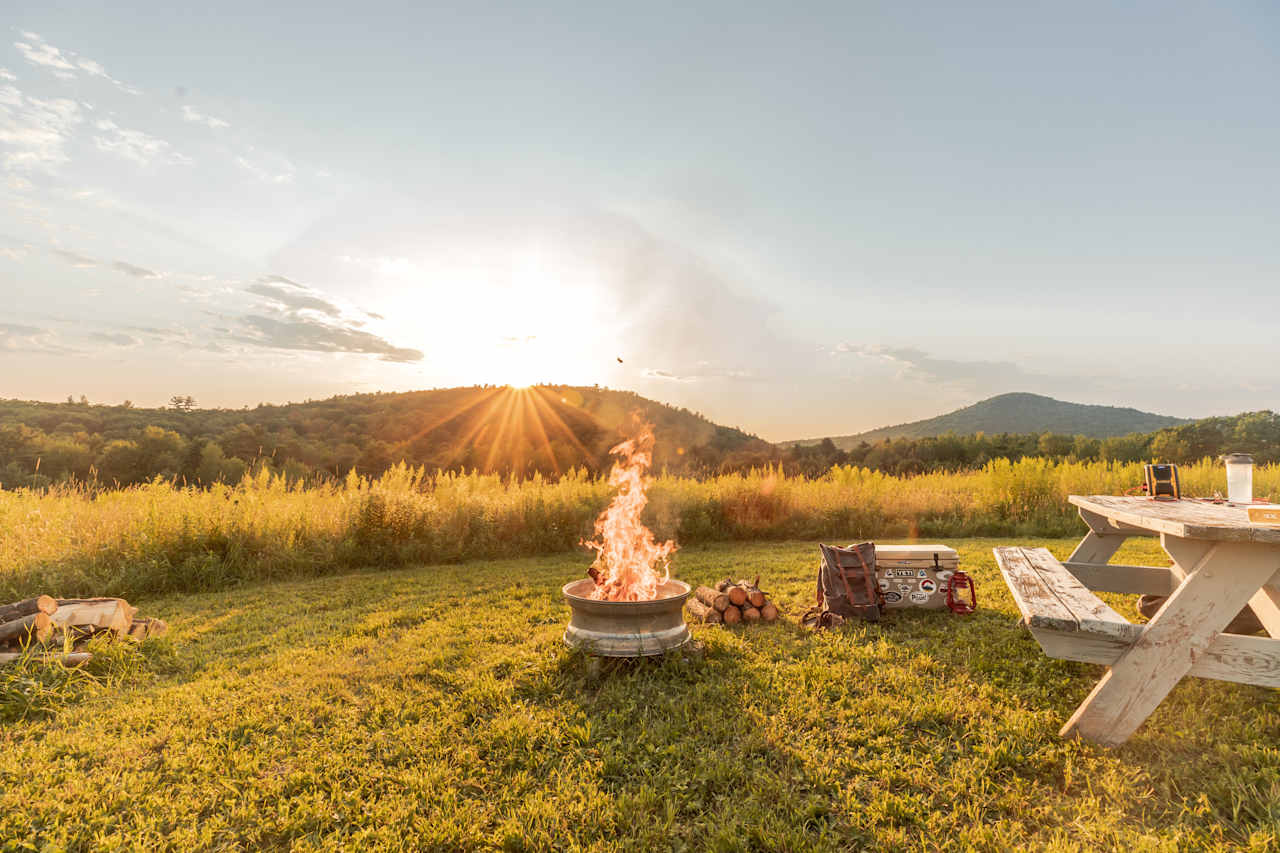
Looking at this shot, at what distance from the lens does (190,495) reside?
30.9 feet

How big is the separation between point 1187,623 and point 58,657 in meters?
7.44

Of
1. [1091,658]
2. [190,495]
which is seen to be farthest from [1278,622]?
[190,495]

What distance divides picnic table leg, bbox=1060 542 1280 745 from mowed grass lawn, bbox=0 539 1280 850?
1.23ft

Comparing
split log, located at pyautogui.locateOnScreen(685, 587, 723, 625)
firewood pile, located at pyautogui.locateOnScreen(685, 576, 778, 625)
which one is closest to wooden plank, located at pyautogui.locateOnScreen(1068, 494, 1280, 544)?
firewood pile, located at pyautogui.locateOnScreen(685, 576, 778, 625)

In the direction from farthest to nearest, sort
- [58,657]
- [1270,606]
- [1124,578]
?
[1124,578] < [58,657] < [1270,606]

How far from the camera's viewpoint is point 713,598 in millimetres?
5883

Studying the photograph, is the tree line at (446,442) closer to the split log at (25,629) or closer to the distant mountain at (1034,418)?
the split log at (25,629)

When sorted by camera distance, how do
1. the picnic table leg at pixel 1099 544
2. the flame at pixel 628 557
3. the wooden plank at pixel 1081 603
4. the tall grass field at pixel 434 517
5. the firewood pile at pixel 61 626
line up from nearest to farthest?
the wooden plank at pixel 1081 603 → the firewood pile at pixel 61 626 → the flame at pixel 628 557 → the picnic table leg at pixel 1099 544 → the tall grass field at pixel 434 517

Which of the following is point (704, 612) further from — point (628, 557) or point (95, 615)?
point (95, 615)

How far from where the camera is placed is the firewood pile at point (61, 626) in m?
4.66

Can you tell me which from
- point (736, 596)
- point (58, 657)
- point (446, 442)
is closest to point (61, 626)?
point (58, 657)

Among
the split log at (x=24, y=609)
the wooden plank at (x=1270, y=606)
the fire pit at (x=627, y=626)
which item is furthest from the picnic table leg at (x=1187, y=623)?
the split log at (x=24, y=609)

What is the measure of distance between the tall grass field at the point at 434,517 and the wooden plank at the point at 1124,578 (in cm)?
641

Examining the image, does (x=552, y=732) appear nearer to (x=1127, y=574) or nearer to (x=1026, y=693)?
(x=1026, y=693)
